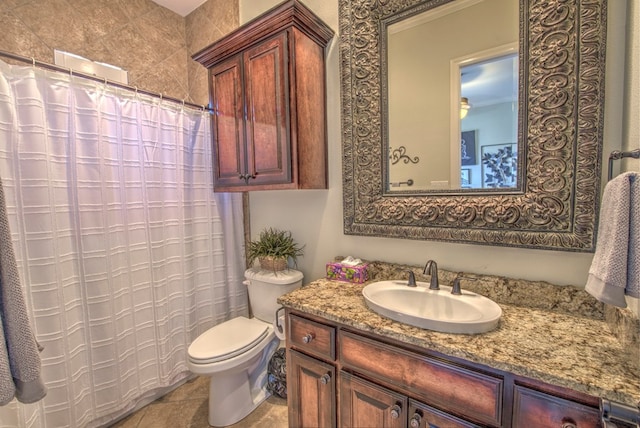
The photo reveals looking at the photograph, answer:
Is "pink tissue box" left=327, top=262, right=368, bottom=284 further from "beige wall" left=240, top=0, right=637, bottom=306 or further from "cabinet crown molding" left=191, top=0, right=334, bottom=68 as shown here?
"cabinet crown molding" left=191, top=0, right=334, bottom=68

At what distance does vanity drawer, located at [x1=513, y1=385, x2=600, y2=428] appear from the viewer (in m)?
0.70

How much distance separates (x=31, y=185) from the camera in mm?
1261

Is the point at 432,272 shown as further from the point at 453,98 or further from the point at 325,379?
the point at 453,98

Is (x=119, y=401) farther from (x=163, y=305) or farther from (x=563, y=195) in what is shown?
(x=563, y=195)

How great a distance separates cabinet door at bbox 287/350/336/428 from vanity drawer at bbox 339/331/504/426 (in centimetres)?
13

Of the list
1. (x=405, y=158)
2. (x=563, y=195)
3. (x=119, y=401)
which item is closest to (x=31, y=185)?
(x=119, y=401)

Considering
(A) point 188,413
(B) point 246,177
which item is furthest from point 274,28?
(A) point 188,413

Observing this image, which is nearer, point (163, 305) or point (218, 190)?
point (163, 305)

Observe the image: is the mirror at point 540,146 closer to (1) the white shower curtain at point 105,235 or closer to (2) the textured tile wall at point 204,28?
(2) the textured tile wall at point 204,28

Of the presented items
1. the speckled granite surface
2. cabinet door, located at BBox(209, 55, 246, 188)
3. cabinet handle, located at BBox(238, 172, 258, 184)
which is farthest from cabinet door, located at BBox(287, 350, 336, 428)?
cabinet door, located at BBox(209, 55, 246, 188)

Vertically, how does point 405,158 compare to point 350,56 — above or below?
below

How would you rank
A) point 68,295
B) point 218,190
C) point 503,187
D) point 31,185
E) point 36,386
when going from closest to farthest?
point 36,386, point 503,187, point 31,185, point 68,295, point 218,190

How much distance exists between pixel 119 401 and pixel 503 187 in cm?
228

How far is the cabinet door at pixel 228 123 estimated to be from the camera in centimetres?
165
